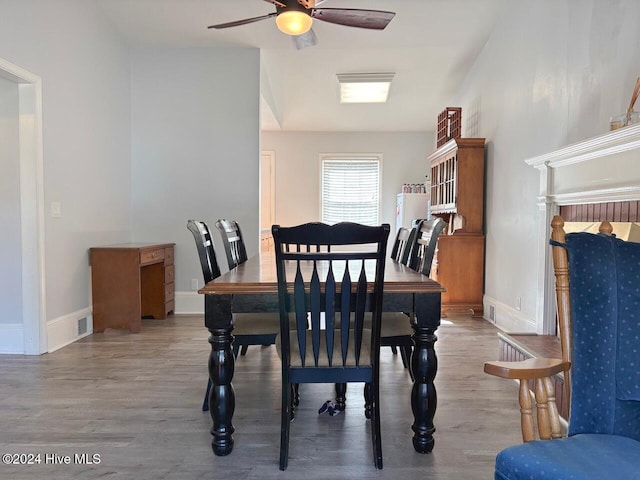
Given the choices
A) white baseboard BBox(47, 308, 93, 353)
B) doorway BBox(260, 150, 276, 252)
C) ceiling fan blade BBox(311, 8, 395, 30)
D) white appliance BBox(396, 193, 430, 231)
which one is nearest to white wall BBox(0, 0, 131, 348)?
white baseboard BBox(47, 308, 93, 353)

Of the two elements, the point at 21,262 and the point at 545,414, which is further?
the point at 21,262

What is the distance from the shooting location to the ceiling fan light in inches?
109

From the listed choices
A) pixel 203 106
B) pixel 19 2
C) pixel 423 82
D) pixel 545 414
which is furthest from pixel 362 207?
pixel 545 414

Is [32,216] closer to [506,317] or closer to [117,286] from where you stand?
[117,286]

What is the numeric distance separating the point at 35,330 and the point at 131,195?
6.14ft

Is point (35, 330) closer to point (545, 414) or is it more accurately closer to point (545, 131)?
point (545, 414)

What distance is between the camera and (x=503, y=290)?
4203mm

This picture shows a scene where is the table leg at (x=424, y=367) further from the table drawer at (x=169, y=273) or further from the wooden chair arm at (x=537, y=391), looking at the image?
the table drawer at (x=169, y=273)

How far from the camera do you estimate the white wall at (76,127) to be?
10.6 ft

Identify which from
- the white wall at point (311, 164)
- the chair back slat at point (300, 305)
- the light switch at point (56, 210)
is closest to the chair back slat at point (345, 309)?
the chair back slat at point (300, 305)

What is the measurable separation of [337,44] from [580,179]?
2984 millimetres

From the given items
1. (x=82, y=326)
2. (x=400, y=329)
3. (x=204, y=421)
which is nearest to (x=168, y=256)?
(x=82, y=326)

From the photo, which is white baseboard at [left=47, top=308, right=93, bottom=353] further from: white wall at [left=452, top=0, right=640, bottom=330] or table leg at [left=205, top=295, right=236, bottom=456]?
white wall at [left=452, top=0, right=640, bottom=330]

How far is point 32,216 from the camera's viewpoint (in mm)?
3230
